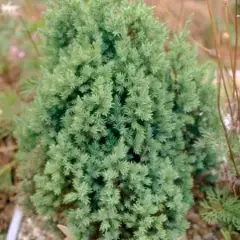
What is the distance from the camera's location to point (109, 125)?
1.23 m

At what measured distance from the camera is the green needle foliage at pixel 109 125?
1.18 meters

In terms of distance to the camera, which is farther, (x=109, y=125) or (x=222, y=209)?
(x=222, y=209)

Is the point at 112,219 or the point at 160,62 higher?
the point at 160,62

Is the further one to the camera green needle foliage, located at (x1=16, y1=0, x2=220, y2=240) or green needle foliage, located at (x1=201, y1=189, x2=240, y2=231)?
green needle foliage, located at (x1=201, y1=189, x2=240, y2=231)

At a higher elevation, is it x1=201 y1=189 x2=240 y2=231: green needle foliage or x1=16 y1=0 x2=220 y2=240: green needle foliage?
x1=16 y1=0 x2=220 y2=240: green needle foliage

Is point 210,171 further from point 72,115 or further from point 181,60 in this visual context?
point 72,115

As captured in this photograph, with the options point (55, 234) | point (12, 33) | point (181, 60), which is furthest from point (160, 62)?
point (12, 33)

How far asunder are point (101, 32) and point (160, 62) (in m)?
0.18

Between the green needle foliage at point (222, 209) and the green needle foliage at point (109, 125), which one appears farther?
the green needle foliage at point (222, 209)

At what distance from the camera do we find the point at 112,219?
1204 millimetres

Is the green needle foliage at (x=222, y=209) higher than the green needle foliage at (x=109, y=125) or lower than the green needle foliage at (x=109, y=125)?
lower

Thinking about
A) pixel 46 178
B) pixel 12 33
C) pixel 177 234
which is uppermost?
pixel 12 33

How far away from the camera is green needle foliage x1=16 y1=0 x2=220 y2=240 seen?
1.18m

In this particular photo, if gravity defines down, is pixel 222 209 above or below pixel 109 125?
below
